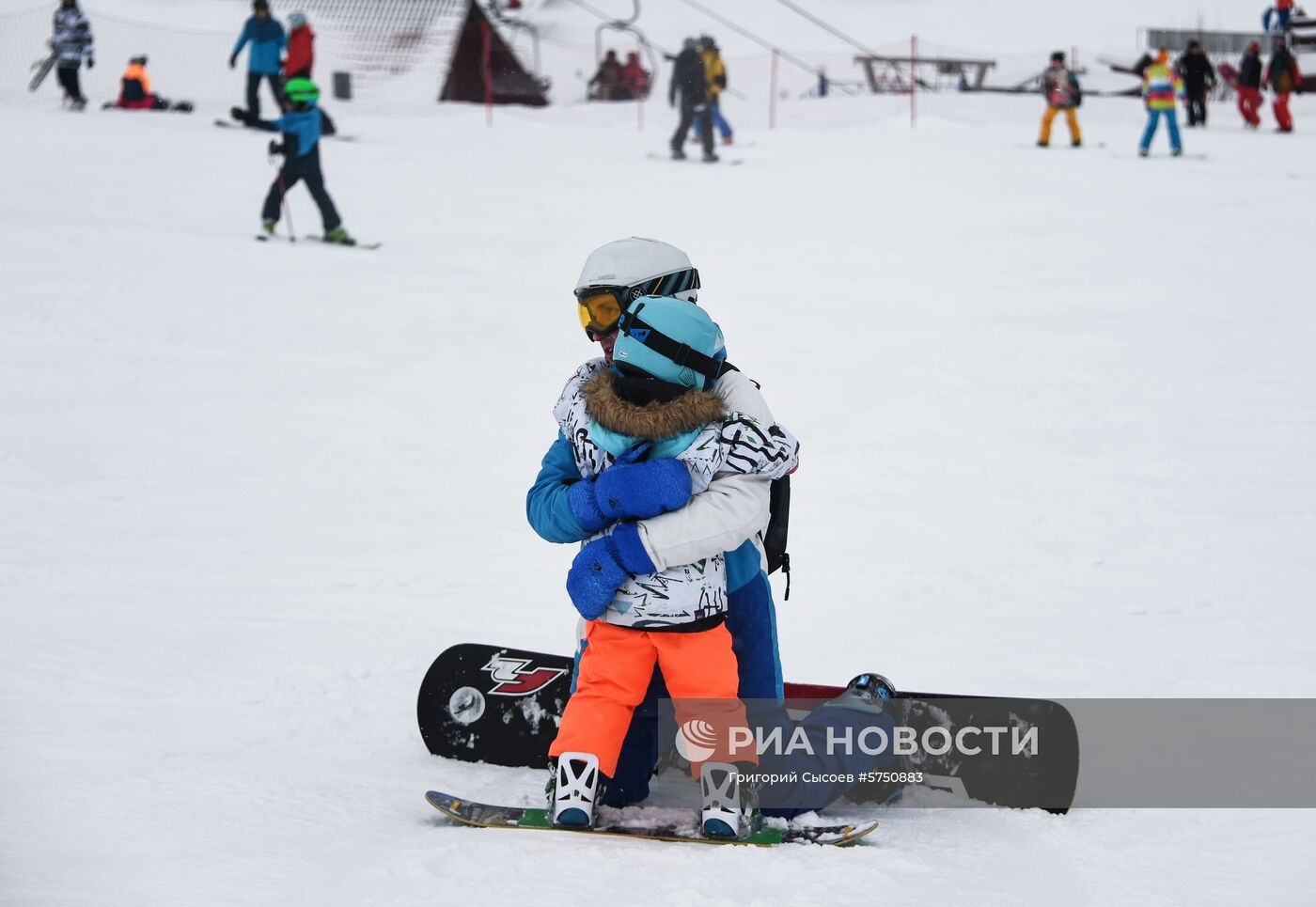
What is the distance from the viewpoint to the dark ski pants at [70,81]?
606 inches

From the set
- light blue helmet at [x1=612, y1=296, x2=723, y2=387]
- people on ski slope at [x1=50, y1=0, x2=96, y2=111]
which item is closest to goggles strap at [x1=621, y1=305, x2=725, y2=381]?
light blue helmet at [x1=612, y1=296, x2=723, y2=387]

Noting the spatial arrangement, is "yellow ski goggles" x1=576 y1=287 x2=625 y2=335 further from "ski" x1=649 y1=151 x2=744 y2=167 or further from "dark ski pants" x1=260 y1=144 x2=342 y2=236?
"ski" x1=649 y1=151 x2=744 y2=167

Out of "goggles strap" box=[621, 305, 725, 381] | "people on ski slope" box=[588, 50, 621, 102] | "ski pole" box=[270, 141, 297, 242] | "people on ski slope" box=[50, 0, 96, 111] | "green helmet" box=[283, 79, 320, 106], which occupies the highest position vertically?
"people on ski slope" box=[588, 50, 621, 102]

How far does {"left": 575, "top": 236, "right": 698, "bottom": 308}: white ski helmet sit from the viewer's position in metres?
3.17

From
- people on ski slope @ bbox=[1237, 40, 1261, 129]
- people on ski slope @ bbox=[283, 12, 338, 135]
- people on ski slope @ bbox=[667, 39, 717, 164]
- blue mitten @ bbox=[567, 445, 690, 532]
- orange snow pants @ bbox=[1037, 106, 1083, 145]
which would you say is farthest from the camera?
people on ski slope @ bbox=[1237, 40, 1261, 129]

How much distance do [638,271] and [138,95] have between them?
49.8ft

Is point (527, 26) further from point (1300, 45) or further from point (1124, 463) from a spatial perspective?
point (1124, 463)

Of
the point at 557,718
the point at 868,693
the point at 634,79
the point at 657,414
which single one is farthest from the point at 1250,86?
the point at 657,414

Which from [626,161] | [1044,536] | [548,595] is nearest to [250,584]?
[548,595]

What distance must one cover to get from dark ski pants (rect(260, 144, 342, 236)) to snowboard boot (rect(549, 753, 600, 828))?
818cm

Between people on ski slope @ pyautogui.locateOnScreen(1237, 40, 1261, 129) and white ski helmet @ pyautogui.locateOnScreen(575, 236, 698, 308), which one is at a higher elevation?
people on ski slope @ pyautogui.locateOnScreen(1237, 40, 1261, 129)

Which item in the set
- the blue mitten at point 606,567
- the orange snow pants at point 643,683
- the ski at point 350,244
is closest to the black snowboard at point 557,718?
the orange snow pants at point 643,683

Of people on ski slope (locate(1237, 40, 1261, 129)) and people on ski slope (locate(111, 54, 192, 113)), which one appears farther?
people on ski slope (locate(1237, 40, 1261, 129))

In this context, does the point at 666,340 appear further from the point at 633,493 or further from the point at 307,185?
the point at 307,185
